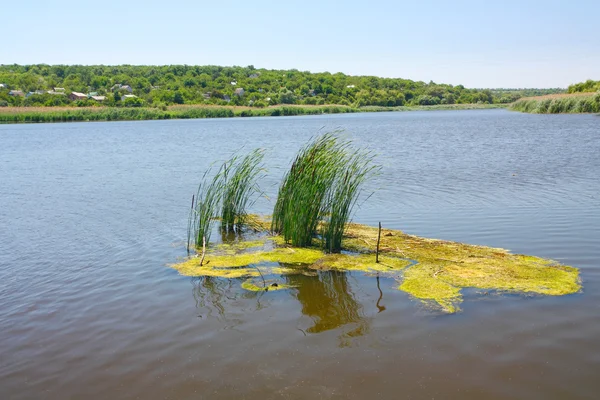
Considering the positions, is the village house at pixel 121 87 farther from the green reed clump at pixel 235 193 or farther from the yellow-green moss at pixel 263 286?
the yellow-green moss at pixel 263 286

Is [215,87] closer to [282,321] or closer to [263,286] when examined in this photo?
[263,286]

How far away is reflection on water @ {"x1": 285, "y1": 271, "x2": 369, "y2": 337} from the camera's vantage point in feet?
22.7

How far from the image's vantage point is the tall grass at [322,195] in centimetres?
1022

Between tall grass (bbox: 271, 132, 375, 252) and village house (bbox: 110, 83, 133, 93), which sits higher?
village house (bbox: 110, 83, 133, 93)

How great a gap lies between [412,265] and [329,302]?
6.65ft

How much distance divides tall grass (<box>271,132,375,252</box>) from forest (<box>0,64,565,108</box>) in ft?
268

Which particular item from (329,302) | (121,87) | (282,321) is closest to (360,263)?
(329,302)

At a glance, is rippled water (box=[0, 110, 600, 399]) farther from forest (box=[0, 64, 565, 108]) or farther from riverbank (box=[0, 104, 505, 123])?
forest (box=[0, 64, 565, 108])

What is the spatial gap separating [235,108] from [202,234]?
83.4 meters

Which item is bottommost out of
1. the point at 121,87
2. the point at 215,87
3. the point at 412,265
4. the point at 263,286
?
the point at 263,286

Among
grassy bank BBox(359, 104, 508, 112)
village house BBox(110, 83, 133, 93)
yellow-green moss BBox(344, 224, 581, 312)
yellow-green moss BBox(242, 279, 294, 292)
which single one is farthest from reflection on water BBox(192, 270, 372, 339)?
village house BBox(110, 83, 133, 93)

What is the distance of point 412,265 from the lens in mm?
9055

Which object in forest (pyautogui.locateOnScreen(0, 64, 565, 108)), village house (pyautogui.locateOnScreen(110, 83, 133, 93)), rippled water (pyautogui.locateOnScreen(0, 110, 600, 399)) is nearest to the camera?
rippled water (pyautogui.locateOnScreen(0, 110, 600, 399))

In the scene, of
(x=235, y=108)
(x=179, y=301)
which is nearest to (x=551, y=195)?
(x=179, y=301)
